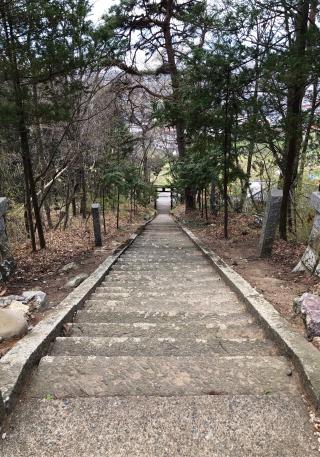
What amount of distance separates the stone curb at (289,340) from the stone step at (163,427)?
156 millimetres

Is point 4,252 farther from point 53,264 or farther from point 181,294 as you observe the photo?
point 181,294

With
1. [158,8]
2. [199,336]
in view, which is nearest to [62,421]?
[199,336]

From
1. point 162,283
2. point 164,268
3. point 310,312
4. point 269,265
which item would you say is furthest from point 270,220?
point 310,312

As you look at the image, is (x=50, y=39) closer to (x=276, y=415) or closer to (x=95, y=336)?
(x=95, y=336)

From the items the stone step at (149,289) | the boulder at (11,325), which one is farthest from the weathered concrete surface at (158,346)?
the stone step at (149,289)

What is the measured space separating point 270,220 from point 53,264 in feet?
13.6

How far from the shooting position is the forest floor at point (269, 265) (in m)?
4.04

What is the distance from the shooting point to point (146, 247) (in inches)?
363

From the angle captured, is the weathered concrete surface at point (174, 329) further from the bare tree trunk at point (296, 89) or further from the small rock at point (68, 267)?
the bare tree trunk at point (296, 89)

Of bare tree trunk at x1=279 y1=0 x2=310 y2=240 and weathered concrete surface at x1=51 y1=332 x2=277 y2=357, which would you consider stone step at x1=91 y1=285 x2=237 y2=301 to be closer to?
weathered concrete surface at x1=51 y1=332 x2=277 y2=357

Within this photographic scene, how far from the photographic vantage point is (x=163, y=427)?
1906mm

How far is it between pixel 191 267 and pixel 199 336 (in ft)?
10.9

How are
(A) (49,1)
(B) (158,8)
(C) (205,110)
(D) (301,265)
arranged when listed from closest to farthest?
(D) (301,265), (A) (49,1), (C) (205,110), (B) (158,8)

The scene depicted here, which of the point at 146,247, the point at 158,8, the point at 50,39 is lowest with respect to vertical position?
the point at 146,247
